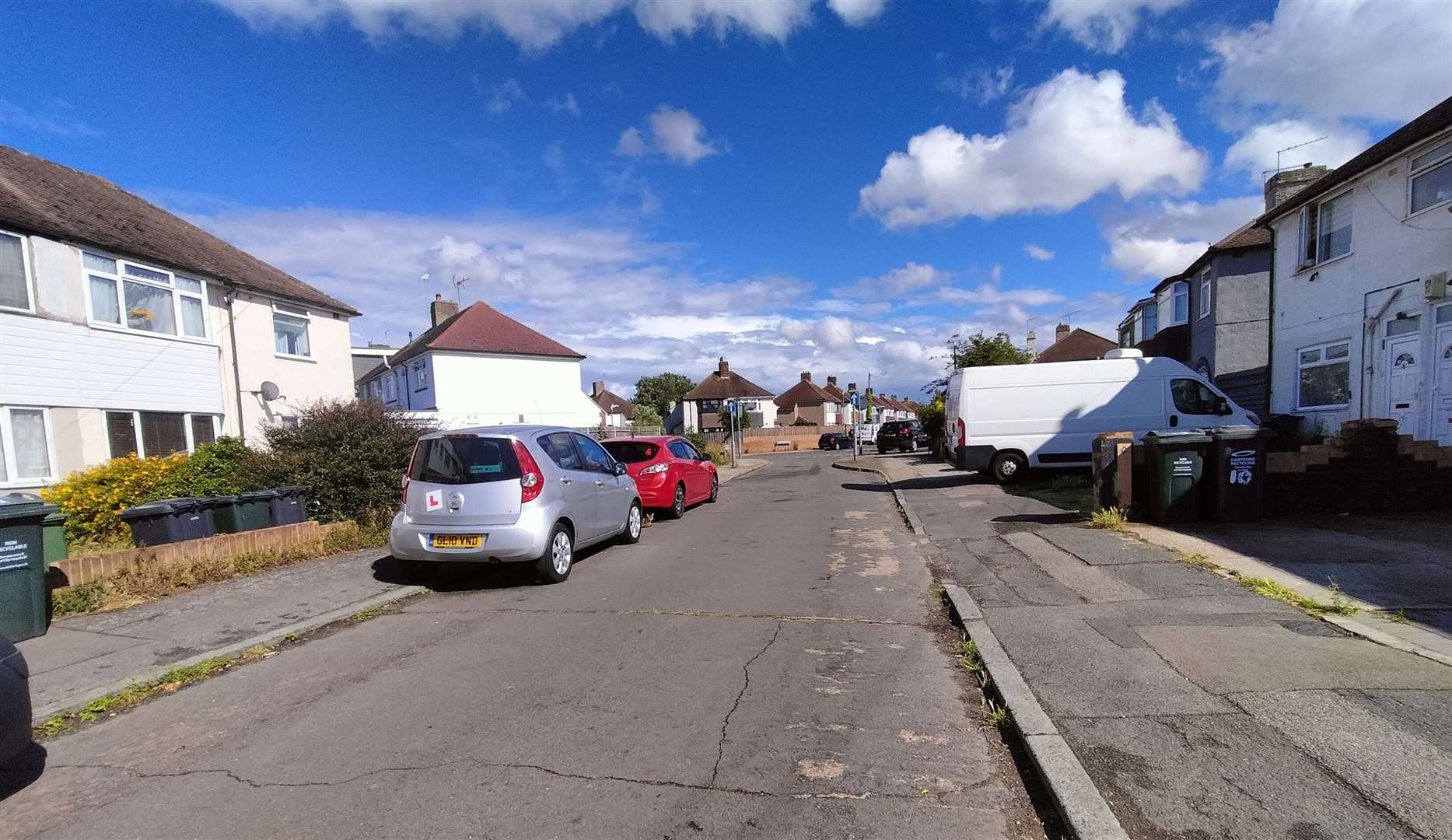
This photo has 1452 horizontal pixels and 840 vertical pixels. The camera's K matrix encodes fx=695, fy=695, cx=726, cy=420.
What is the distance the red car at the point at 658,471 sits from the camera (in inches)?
464

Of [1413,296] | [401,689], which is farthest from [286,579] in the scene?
[1413,296]

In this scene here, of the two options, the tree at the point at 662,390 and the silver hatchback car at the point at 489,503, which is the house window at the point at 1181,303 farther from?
the tree at the point at 662,390

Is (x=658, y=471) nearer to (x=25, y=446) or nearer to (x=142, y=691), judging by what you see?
(x=142, y=691)

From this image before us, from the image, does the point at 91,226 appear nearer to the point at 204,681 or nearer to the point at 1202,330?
the point at 204,681

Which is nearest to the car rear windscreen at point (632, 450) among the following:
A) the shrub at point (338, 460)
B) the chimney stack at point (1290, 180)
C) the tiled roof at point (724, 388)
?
the shrub at point (338, 460)

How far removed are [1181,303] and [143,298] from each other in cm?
2822

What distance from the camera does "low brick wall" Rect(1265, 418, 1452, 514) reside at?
28.2ft

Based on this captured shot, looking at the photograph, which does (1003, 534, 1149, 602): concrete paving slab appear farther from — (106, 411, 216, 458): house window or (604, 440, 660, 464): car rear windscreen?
(106, 411, 216, 458): house window

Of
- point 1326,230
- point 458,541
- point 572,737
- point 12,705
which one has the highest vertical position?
point 1326,230

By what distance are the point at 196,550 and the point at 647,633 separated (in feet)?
17.7

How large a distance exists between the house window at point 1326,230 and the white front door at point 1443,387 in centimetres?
286

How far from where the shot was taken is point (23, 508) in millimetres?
5305

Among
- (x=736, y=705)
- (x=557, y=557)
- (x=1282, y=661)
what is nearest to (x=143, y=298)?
(x=557, y=557)

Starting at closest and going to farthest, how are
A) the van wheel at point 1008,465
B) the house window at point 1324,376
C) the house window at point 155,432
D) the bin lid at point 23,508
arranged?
the bin lid at point 23,508
the house window at point 155,432
the house window at point 1324,376
the van wheel at point 1008,465
